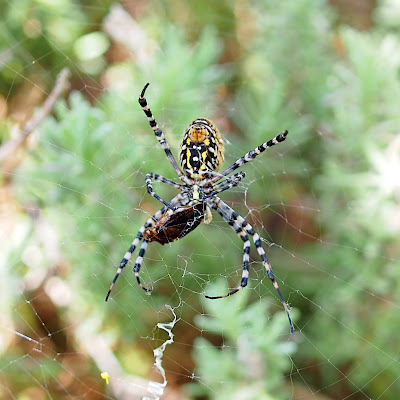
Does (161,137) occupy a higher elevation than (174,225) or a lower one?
higher

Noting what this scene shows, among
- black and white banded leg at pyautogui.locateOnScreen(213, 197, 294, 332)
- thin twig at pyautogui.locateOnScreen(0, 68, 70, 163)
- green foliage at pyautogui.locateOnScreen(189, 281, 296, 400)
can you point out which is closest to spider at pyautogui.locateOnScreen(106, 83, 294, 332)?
black and white banded leg at pyautogui.locateOnScreen(213, 197, 294, 332)

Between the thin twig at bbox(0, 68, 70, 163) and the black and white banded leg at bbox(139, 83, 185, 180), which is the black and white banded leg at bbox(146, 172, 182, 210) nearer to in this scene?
the black and white banded leg at bbox(139, 83, 185, 180)

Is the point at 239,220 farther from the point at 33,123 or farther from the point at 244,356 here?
the point at 33,123

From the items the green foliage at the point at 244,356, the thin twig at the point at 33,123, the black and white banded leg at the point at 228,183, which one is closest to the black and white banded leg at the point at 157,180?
the black and white banded leg at the point at 228,183

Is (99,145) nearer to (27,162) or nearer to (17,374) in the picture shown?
(27,162)

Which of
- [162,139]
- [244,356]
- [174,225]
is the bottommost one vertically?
[244,356]

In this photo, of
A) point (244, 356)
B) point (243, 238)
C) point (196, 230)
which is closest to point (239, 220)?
point (243, 238)
